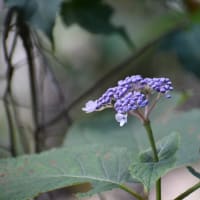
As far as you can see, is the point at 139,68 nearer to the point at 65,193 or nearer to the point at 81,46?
the point at 81,46

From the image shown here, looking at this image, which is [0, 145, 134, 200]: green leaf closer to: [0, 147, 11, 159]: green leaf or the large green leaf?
the large green leaf

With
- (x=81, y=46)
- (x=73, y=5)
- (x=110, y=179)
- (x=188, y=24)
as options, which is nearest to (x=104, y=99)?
(x=110, y=179)

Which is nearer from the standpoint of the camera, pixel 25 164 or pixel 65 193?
pixel 25 164

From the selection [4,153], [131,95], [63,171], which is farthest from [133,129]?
[131,95]

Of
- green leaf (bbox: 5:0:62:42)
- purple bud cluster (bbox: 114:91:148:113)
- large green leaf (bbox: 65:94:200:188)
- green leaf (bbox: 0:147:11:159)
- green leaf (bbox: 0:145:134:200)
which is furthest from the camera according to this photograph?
green leaf (bbox: 0:147:11:159)

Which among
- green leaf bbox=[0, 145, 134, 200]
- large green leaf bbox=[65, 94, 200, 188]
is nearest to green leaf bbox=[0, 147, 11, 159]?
large green leaf bbox=[65, 94, 200, 188]

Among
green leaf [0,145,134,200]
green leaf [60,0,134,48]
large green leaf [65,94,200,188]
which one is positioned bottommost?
large green leaf [65,94,200,188]
